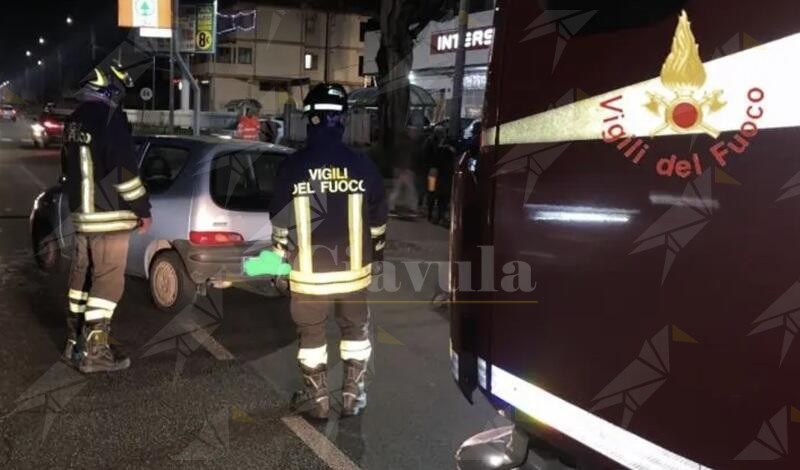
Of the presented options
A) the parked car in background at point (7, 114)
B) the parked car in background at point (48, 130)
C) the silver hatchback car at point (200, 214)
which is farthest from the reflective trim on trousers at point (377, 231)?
the parked car in background at point (7, 114)

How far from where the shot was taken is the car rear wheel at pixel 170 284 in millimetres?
6570

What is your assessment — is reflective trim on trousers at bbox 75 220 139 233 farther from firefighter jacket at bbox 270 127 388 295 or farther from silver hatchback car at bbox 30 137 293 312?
firefighter jacket at bbox 270 127 388 295

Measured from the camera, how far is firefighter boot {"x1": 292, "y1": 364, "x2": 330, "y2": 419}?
4391 millimetres

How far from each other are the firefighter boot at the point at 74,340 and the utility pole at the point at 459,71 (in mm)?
7544

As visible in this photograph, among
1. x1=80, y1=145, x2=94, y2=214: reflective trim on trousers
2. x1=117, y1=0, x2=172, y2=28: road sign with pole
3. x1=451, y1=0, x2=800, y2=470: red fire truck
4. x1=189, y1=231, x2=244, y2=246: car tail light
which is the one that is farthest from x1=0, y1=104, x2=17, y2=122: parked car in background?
x1=451, y1=0, x2=800, y2=470: red fire truck

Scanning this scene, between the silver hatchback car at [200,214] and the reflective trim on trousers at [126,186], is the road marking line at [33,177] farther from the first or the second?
the reflective trim on trousers at [126,186]

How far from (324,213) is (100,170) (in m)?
1.77

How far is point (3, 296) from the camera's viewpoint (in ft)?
23.4

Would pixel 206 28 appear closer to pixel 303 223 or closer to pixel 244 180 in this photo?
pixel 244 180

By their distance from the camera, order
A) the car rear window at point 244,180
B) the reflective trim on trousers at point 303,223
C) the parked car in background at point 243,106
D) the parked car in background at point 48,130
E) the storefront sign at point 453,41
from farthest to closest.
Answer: the parked car in background at point 243,106 < the storefront sign at point 453,41 < the parked car in background at point 48,130 < the car rear window at point 244,180 < the reflective trim on trousers at point 303,223

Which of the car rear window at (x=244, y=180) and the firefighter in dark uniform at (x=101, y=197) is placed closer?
the firefighter in dark uniform at (x=101, y=197)

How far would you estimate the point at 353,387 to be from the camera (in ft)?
14.8

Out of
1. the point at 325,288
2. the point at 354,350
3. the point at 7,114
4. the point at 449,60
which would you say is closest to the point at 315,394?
the point at 354,350

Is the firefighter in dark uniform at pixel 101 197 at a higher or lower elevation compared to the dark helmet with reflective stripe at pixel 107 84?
lower
